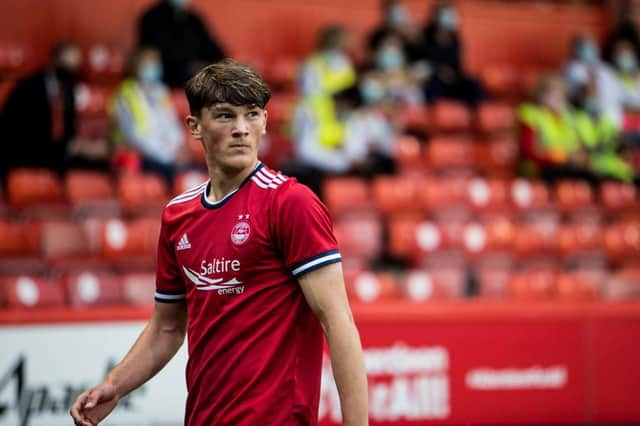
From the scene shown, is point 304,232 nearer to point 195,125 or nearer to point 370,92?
point 195,125

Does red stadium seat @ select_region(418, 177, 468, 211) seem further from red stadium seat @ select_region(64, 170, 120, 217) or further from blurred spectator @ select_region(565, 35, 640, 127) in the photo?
red stadium seat @ select_region(64, 170, 120, 217)

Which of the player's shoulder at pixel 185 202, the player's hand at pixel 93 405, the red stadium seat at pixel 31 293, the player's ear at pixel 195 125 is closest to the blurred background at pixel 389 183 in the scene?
the red stadium seat at pixel 31 293

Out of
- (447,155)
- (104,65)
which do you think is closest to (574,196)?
(447,155)

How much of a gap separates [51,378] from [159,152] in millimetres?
4083

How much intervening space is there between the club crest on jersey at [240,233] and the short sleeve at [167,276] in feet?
1.12

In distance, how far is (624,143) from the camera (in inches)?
456

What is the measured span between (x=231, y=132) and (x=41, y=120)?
6512 millimetres

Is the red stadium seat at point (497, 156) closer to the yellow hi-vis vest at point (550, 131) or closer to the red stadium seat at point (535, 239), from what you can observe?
the yellow hi-vis vest at point (550, 131)

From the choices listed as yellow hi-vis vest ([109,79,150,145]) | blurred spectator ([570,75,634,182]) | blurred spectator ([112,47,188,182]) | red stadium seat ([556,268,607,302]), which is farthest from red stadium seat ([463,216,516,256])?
yellow hi-vis vest ([109,79,150,145])

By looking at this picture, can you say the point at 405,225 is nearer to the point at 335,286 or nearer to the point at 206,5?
the point at 206,5

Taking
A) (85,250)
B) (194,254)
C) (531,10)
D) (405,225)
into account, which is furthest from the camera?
(531,10)

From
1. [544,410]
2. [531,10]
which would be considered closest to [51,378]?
[544,410]

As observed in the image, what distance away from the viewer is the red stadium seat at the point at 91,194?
8.34 meters

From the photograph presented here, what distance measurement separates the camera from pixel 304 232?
→ 2578mm
